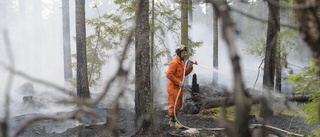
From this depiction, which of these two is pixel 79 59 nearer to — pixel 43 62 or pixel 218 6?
pixel 218 6

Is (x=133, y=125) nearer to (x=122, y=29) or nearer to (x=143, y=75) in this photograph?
(x=143, y=75)

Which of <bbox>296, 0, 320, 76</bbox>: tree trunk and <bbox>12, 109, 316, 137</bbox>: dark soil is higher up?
<bbox>296, 0, 320, 76</bbox>: tree trunk

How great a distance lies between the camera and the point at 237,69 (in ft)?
2.26

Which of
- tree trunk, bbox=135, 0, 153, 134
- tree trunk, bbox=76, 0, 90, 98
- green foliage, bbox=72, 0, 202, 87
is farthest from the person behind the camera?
tree trunk, bbox=76, 0, 90, 98

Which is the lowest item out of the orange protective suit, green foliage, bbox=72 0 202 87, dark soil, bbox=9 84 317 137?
dark soil, bbox=9 84 317 137

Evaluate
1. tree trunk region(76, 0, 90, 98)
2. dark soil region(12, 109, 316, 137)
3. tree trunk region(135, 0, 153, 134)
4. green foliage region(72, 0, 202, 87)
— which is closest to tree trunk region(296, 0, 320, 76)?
tree trunk region(135, 0, 153, 134)

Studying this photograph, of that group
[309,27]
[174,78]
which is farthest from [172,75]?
[309,27]

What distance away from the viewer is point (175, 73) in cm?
860

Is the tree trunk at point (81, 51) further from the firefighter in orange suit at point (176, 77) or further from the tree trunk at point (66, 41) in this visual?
the tree trunk at point (66, 41)

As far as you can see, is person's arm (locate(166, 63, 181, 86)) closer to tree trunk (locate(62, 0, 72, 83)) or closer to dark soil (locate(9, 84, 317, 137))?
dark soil (locate(9, 84, 317, 137))

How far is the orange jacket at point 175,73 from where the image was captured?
834 centimetres

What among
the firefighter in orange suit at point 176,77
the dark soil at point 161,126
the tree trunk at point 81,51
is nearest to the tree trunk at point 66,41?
the tree trunk at point 81,51

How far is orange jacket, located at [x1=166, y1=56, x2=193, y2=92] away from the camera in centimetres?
834

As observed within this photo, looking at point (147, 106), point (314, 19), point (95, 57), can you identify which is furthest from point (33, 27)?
point (314, 19)
